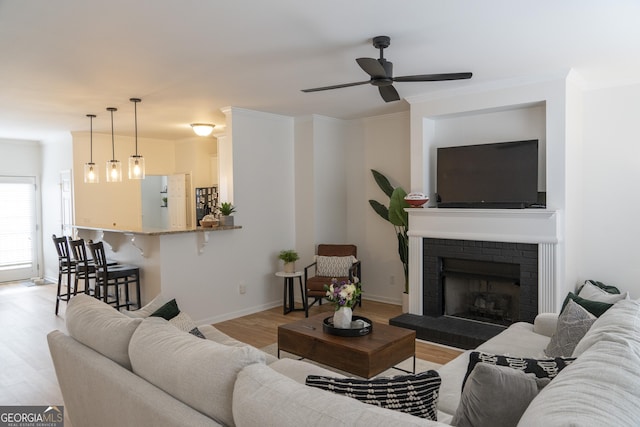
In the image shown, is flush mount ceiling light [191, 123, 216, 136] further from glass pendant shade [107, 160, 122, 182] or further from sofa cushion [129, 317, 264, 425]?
sofa cushion [129, 317, 264, 425]

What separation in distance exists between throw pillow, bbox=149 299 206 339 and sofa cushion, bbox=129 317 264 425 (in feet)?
1.88

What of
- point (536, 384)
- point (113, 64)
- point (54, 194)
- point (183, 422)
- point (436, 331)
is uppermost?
point (113, 64)

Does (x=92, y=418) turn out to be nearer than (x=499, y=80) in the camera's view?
Yes

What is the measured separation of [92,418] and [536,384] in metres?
2.02

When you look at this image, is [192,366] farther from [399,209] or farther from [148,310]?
[399,209]

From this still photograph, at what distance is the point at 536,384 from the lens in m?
1.52

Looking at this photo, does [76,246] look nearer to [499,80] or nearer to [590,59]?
[499,80]

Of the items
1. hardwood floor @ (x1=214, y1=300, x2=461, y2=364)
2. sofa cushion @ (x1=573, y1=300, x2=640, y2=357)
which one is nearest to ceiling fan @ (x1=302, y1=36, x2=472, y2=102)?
sofa cushion @ (x1=573, y1=300, x2=640, y2=357)

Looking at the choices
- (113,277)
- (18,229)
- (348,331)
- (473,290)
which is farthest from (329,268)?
(18,229)

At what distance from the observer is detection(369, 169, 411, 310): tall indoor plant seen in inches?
215

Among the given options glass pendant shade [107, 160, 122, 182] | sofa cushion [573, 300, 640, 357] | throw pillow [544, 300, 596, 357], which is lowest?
throw pillow [544, 300, 596, 357]

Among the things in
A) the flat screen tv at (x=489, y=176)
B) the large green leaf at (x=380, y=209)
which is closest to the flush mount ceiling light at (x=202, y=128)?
the large green leaf at (x=380, y=209)

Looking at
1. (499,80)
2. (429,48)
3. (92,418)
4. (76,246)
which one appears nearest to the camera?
(92,418)

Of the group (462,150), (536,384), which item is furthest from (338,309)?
(462,150)
